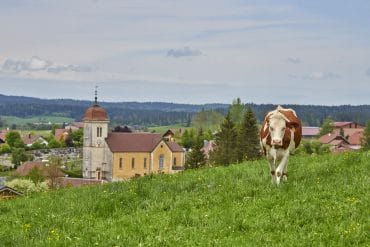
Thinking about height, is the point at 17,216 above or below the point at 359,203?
below

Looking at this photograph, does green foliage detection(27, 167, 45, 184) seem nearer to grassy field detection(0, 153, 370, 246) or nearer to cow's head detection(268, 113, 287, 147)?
grassy field detection(0, 153, 370, 246)

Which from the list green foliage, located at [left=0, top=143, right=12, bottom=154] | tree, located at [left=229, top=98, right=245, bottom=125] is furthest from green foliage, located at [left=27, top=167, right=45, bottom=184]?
green foliage, located at [left=0, top=143, right=12, bottom=154]

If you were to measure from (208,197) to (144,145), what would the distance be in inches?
4362

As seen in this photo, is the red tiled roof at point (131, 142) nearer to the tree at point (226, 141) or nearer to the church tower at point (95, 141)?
the church tower at point (95, 141)

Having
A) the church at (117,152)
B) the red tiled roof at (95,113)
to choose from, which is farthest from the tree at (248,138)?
the red tiled roof at (95,113)

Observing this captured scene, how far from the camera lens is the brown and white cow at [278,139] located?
16422mm

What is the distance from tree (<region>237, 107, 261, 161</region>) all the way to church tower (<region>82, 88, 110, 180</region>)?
45932 mm

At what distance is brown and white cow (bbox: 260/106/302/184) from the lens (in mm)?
16422

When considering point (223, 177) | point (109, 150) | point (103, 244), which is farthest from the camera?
point (109, 150)

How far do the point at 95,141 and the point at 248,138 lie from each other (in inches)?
1932

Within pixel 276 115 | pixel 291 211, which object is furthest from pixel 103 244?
pixel 276 115

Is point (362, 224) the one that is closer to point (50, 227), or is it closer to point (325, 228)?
point (325, 228)

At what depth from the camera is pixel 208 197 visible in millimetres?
14992

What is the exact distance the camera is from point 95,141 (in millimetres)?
121062
